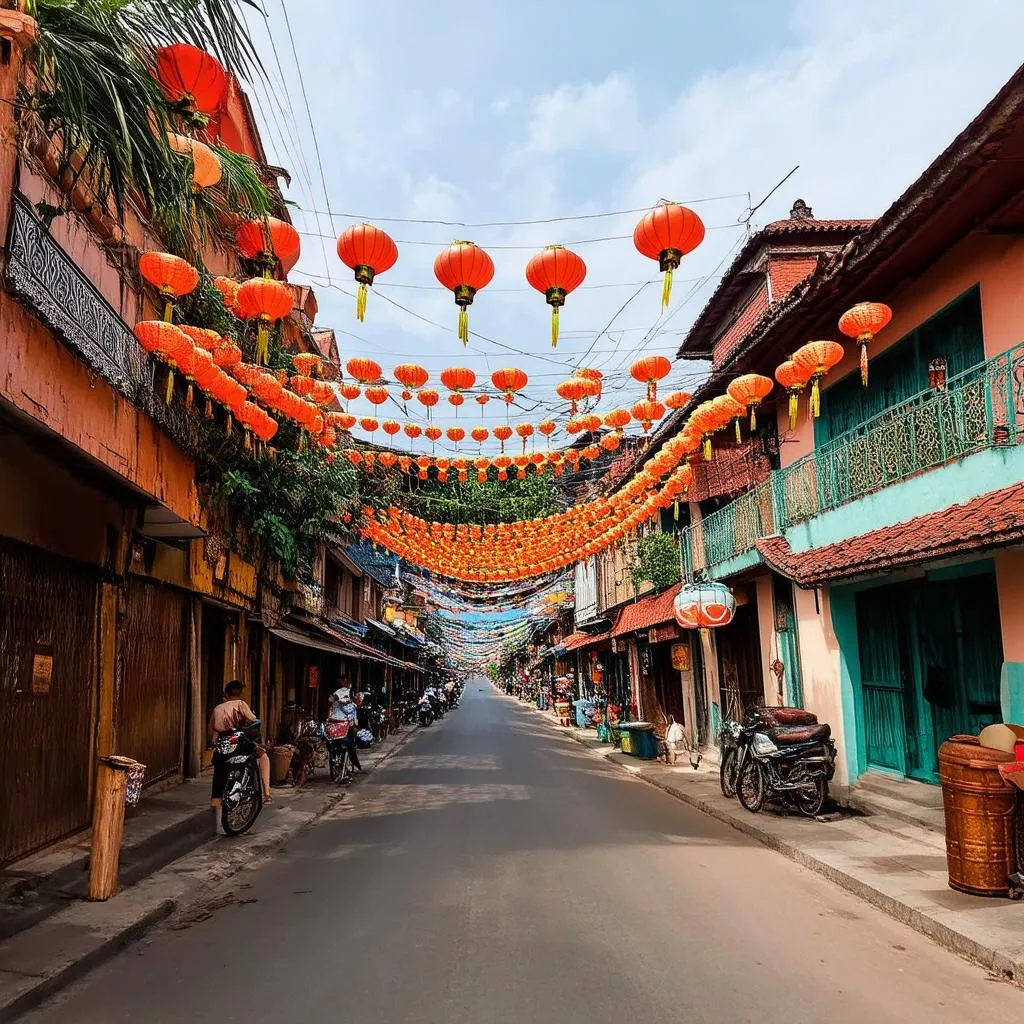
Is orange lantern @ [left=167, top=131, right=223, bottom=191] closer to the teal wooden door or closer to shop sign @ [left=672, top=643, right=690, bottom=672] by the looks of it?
the teal wooden door

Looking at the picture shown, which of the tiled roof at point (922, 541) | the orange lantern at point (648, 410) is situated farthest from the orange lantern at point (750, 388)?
the tiled roof at point (922, 541)

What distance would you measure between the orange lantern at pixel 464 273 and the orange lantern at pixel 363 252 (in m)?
0.49

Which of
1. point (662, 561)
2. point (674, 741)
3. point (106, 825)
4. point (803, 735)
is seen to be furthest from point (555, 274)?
point (662, 561)

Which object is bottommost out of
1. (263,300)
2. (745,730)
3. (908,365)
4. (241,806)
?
(241,806)

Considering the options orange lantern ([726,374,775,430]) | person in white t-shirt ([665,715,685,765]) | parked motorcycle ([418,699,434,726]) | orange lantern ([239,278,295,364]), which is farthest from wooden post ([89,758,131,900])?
parked motorcycle ([418,699,434,726])

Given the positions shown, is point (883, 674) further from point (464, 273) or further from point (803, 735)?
point (464, 273)

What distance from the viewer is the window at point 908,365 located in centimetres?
1006

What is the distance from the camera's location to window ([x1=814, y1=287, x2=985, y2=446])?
10062 mm

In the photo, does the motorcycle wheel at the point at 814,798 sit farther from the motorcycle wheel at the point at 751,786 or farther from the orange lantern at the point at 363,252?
the orange lantern at the point at 363,252

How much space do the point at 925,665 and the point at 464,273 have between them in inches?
333

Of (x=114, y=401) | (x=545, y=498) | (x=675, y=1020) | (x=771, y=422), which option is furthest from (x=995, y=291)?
(x=545, y=498)

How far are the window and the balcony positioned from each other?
0.30 metres

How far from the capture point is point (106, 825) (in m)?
7.01

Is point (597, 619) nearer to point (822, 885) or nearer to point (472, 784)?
point (472, 784)
